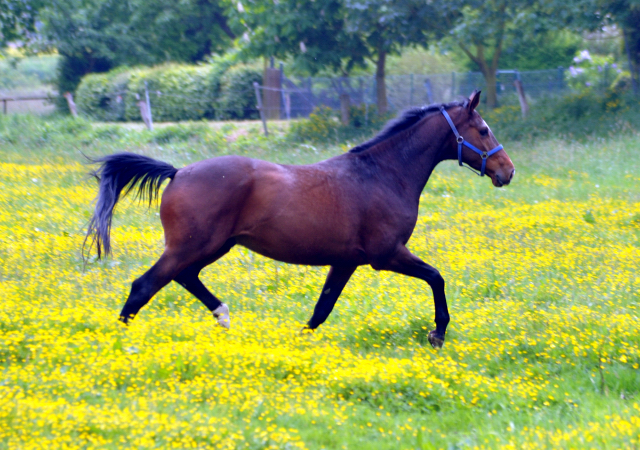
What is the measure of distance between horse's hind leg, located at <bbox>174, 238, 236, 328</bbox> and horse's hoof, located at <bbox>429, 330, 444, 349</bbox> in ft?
5.86

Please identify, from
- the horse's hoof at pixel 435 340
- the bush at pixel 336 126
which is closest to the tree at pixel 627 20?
the bush at pixel 336 126

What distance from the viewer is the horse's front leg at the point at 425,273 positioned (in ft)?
17.9

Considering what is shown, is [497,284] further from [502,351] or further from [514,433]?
[514,433]

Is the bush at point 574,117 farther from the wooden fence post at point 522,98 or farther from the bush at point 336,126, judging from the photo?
the bush at point 336,126

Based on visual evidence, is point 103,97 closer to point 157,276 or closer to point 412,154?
point 412,154

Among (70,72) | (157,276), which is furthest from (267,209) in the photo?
(70,72)

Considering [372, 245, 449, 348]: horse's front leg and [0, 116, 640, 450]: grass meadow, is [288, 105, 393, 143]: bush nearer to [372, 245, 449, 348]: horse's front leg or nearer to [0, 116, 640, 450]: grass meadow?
[0, 116, 640, 450]: grass meadow

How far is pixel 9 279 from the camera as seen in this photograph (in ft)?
21.6

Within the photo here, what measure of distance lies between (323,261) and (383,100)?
1883 centimetres

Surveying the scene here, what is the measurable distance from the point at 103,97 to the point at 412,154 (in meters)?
28.8

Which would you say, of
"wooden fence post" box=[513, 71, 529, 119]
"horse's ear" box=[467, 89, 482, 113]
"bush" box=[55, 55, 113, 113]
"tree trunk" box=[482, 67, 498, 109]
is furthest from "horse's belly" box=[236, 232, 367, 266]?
"bush" box=[55, 55, 113, 113]

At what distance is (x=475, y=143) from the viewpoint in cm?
590

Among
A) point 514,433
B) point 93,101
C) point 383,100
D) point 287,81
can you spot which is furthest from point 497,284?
point 93,101

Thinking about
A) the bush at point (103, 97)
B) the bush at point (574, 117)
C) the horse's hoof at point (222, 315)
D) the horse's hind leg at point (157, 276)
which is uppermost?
the horse's hind leg at point (157, 276)
